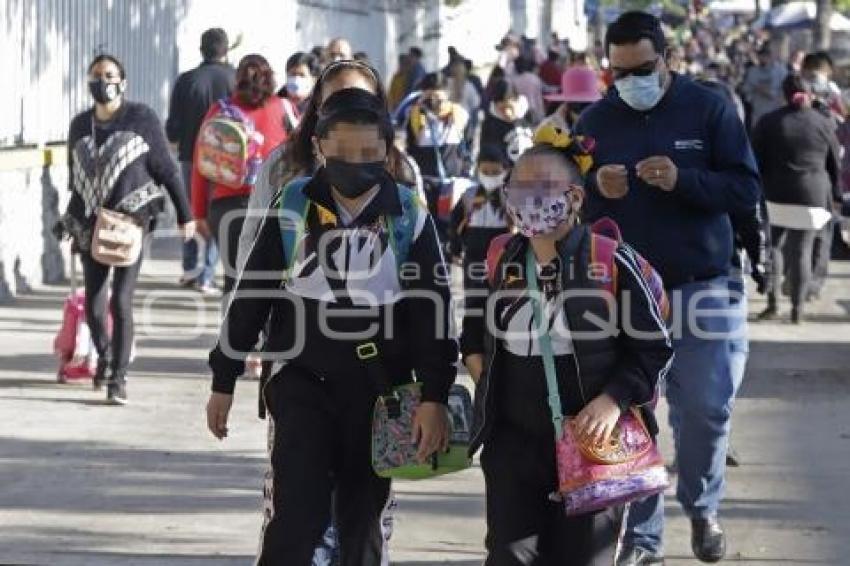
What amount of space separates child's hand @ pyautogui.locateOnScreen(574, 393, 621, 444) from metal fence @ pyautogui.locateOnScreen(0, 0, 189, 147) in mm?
10676

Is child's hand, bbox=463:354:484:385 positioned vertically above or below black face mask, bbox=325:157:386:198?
below

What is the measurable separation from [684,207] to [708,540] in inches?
47.1

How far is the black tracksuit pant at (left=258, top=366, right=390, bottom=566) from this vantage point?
5.97 metres

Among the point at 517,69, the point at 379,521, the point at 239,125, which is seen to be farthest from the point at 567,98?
the point at 517,69

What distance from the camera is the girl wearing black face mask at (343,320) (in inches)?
239

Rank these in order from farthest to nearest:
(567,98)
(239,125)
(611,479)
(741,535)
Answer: (567,98), (239,125), (741,535), (611,479)

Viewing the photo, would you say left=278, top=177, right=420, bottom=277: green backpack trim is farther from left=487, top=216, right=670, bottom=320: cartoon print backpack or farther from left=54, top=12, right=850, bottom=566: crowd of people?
left=487, top=216, right=670, bottom=320: cartoon print backpack

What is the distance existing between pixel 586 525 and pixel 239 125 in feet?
20.3

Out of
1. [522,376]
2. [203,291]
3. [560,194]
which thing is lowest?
[203,291]

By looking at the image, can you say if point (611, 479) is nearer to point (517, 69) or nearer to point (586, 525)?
point (586, 525)

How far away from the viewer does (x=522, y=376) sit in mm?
5984

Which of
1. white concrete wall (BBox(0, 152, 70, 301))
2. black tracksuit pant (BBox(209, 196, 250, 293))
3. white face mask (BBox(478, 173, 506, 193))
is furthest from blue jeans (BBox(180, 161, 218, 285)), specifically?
black tracksuit pant (BBox(209, 196, 250, 293))

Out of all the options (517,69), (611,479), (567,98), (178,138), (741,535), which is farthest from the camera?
(517,69)

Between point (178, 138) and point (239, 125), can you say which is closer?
point (239, 125)
